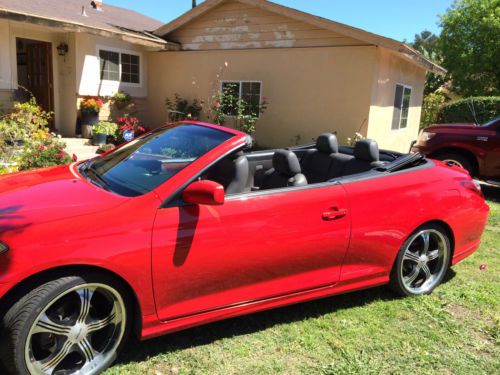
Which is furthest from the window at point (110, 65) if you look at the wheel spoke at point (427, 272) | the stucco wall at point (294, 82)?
the wheel spoke at point (427, 272)

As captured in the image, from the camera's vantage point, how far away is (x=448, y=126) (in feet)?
28.5

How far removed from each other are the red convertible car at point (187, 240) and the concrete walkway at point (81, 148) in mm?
6606

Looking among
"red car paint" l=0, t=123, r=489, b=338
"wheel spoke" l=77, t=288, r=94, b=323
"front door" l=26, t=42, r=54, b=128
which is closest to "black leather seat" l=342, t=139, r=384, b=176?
"red car paint" l=0, t=123, r=489, b=338

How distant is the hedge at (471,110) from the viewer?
18.5 meters

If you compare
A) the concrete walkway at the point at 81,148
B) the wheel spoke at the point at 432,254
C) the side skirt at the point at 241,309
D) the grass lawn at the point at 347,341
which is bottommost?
the grass lawn at the point at 347,341

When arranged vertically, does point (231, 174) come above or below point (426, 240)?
above

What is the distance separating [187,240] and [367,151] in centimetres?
220

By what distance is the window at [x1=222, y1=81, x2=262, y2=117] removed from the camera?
39.3 ft

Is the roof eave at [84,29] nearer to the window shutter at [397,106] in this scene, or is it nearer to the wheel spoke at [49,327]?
the window shutter at [397,106]

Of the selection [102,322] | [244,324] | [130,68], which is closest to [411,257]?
[244,324]

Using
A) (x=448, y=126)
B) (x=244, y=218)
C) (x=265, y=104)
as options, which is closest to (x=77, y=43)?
(x=265, y=104)

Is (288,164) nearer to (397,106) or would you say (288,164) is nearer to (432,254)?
(432,254)

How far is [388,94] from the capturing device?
37.5ft

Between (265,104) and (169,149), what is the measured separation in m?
8.98
